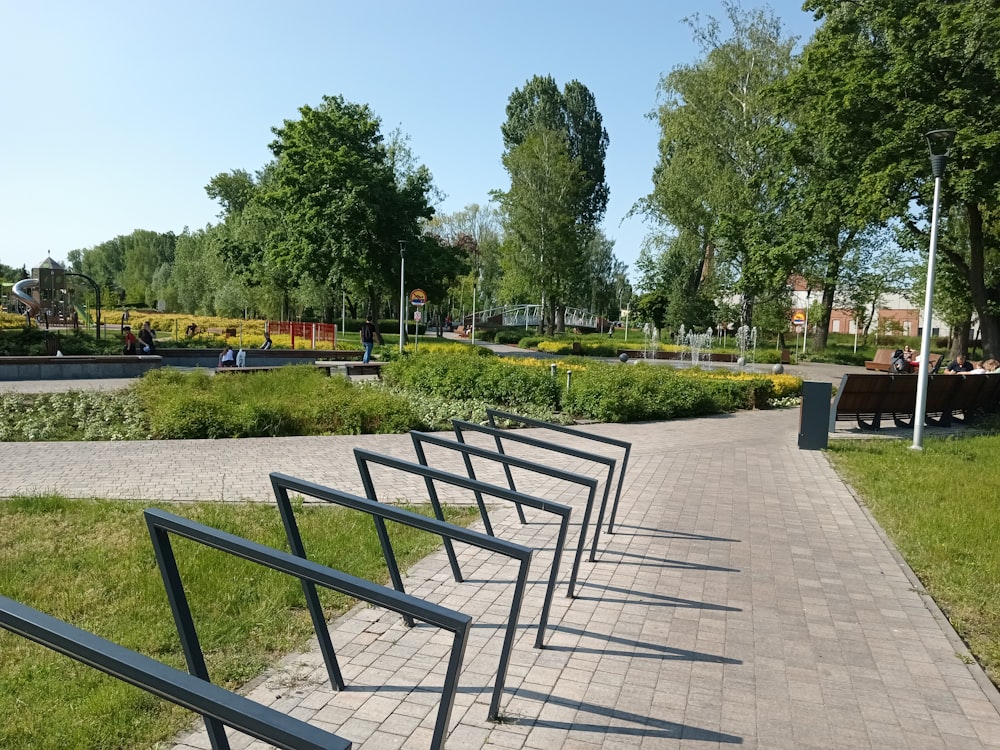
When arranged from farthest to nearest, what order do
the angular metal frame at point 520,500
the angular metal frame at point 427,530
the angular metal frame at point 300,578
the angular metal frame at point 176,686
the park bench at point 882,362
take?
1. the park bench at point 882,362
2. the angular metal frame at point 520,500
3. the angular metal frame at point 427,530
4. the angular metal frame at point 300,578
5. the angular metal frame at point 176,686

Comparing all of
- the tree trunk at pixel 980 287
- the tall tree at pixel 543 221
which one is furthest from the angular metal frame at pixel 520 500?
the tall tree at pixel 543 221

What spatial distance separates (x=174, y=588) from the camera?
8.95ft

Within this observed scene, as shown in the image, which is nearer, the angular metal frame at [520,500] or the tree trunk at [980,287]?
the angular metal frame at [520,500]

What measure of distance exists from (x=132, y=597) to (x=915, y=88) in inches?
865

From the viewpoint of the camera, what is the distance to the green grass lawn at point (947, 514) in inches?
186

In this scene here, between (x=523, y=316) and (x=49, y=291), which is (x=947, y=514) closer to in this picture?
(x=49, y=291)

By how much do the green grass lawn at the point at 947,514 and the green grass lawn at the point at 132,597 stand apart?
359 cm

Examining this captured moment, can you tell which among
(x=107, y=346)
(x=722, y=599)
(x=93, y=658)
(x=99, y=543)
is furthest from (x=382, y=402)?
(x=107, y=346)

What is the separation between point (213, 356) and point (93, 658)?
26.3 meters

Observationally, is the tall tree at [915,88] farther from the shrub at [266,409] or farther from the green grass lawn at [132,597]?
the green grass lawn at [132,597]

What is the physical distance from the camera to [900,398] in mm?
13133

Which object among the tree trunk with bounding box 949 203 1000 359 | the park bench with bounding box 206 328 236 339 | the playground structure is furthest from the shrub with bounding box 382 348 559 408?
the park bench with bounding box 206 328 236 339

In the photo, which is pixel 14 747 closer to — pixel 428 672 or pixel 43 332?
pixel 428 672

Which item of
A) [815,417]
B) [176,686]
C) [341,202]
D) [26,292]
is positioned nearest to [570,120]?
[341,202]
